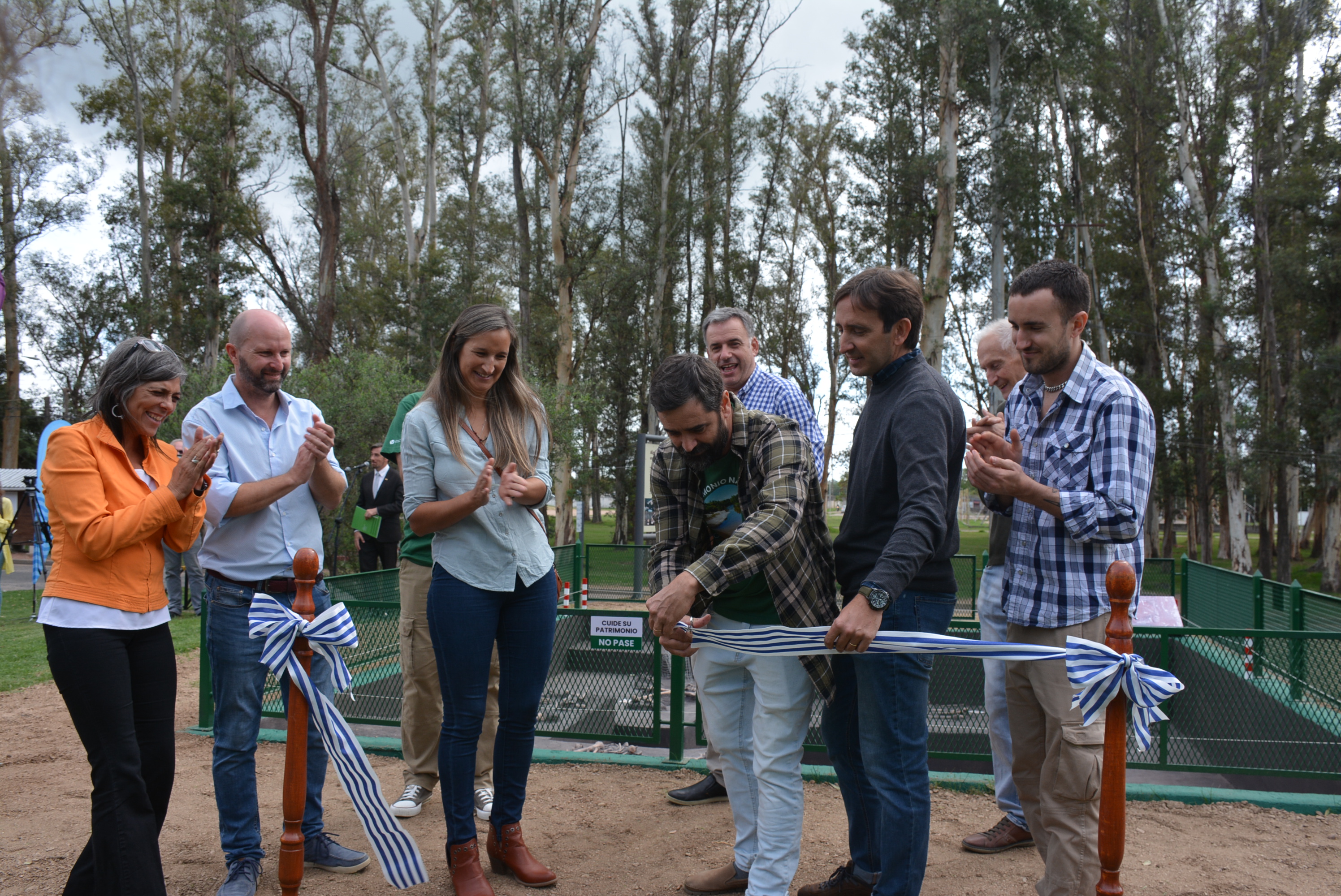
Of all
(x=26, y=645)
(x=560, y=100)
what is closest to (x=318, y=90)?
(x=560, y=100)

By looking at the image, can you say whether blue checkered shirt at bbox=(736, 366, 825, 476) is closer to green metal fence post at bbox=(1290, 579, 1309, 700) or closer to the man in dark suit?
green metal fence post at bbox=(1290, 579, 1309, 700)

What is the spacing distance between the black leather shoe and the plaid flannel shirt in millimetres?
1666

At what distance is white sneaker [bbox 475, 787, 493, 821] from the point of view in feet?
13.3

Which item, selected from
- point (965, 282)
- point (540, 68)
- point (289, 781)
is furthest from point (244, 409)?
point (965, 282)

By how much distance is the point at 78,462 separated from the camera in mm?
2660

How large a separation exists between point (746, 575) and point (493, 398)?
4.50 ft

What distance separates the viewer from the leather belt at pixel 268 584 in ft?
10.3

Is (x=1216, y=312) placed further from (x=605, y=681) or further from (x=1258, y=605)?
(x=605, y=681)

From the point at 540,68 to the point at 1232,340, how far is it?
837 inches

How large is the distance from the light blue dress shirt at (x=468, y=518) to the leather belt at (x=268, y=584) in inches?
19.0

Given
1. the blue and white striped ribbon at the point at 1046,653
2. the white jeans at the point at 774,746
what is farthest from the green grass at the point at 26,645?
the blue and white striped ribbon at the point at 1046,653

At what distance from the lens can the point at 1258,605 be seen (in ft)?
22.6

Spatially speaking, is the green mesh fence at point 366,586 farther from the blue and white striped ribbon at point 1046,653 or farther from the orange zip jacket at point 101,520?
the blue and white striped ribbon at point 1046,653

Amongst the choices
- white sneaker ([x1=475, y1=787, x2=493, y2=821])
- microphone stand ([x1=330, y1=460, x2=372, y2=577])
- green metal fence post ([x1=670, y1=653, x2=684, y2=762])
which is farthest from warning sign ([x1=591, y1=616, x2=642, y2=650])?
microphone stand ([x1=330, y1=460, x2=372, y2=577])
